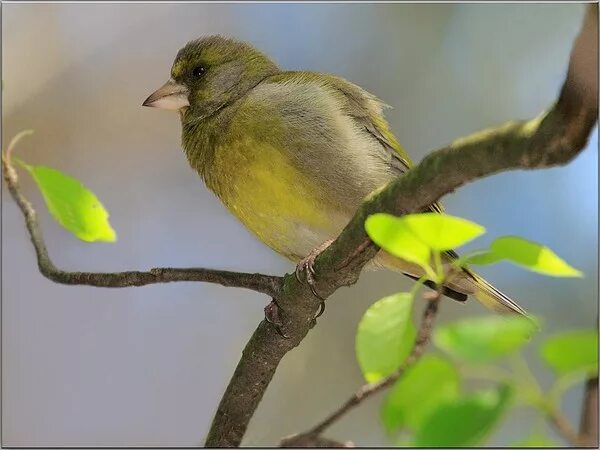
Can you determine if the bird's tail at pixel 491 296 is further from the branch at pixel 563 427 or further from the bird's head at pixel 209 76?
the branch at pixel 563 427

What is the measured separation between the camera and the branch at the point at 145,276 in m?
1.26

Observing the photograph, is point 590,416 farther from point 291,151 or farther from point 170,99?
point 170,99

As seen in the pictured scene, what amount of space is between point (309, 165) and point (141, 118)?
5.03 feet

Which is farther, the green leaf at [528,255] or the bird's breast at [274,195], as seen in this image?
the bird's breast at [274,195]

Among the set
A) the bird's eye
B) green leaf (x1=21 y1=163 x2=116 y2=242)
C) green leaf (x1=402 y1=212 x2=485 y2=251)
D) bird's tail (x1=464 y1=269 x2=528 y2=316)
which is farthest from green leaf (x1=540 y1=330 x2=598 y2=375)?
the bird's eye

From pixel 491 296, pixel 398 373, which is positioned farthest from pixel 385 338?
pixel 491 296

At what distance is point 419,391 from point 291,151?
3.24 feet

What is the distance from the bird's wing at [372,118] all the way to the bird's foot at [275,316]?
15.9 inches

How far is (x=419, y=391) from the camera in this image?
53 centimetres

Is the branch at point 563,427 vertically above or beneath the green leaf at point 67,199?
beneath

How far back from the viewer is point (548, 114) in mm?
614

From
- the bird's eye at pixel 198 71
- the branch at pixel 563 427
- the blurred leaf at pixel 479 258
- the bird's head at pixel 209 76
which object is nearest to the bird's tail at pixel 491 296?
the bird's head at pixel 209 76

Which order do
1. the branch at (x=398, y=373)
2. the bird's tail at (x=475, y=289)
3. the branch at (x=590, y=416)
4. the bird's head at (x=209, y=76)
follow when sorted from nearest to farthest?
1. the branch at (x=590, y=416)
2. the branch at (x=398, y=373)
3. the bird's tail at (x=475, y=289)
4. the bird's head at (x=209, y=76)

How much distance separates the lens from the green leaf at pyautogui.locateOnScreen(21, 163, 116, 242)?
1.09 m
